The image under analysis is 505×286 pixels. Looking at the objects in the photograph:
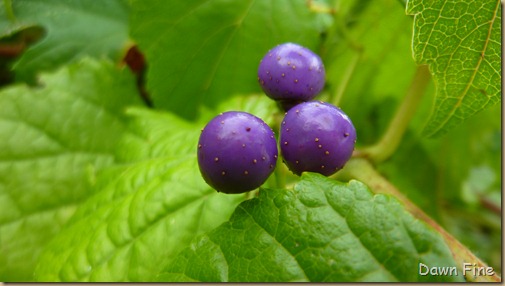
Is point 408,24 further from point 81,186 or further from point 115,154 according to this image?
point 81,186

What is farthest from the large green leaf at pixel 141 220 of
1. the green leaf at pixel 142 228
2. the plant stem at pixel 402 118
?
the plant stem at pixel 402 118

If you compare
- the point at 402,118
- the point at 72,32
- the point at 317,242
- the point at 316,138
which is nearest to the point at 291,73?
the point at 316,138

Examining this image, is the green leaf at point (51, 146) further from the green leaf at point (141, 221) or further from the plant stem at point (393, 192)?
the plant stem at point (393, 192)

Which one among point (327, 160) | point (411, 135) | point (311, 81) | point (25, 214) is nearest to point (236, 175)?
point (327, 160)

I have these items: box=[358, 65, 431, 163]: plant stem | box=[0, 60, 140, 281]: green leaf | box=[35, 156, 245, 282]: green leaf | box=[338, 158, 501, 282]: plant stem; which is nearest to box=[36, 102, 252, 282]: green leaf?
box=[35, 156, 245, 282]: green leaf

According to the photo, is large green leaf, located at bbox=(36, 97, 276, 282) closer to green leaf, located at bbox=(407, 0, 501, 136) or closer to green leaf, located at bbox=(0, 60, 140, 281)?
green leaf, located at bbox=(0, 60, 140, 281)
